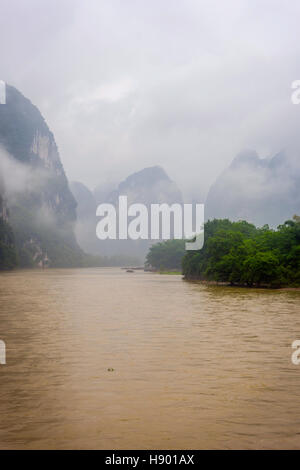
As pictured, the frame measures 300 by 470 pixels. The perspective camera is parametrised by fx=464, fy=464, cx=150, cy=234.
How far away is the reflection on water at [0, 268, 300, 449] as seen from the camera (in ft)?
22.4

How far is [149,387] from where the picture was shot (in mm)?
9555

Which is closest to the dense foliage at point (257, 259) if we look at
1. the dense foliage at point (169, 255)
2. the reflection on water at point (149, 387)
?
the reflection on water at point (149, 387)

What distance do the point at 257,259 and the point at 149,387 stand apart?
42.5 meters

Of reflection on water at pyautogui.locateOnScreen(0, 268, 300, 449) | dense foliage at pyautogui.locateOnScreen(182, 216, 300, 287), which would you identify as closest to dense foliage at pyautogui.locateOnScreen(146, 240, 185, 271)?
dense foliage at pyautogui.locateOnScreen(182, 216, 300, 287)

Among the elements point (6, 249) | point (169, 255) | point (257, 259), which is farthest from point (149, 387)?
point (6, 249)

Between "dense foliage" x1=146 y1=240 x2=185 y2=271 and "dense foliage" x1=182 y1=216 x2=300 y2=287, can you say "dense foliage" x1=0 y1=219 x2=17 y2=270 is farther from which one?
"dense foliage" x1=182 y1=216 x2=300 y2=287

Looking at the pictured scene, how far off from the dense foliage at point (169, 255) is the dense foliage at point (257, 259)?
6495 cm

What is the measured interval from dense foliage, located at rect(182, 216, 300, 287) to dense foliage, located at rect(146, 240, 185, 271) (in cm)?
6495

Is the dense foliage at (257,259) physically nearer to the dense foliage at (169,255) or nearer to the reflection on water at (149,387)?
the reflection on water at (149,387)

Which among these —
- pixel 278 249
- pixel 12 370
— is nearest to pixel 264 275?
pixel 278 249

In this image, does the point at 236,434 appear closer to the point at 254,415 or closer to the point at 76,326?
the point at 254,415

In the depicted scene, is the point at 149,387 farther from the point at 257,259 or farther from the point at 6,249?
the point at 6,249

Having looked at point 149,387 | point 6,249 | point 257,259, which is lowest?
point 149,387

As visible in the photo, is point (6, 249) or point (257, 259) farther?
point (6, 249)
